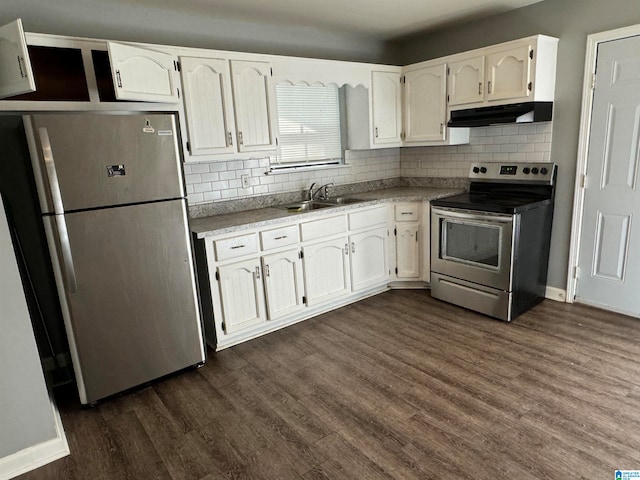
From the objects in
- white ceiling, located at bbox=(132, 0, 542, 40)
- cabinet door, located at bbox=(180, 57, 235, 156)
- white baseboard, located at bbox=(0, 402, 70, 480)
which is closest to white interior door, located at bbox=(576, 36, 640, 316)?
white ceiling, located at bbox=(132, 0, 542, 40)

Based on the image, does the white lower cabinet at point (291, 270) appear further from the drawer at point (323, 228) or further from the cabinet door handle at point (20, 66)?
the cabinet door handle at point (20, 66)

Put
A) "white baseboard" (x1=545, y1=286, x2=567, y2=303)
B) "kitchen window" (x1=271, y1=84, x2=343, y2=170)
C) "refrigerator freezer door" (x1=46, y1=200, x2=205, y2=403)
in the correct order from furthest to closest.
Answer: "kitchen window" (x1=271, y1=84, x2=343, y2=170) < "white baseboard" (x1=545, y1=286, x2=567, y2=303) < "refrigerator freezer door" (x1=46, y1=200, x2=205, y2=403)

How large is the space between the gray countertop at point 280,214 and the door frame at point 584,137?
102 cm

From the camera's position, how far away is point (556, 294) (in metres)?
3.66

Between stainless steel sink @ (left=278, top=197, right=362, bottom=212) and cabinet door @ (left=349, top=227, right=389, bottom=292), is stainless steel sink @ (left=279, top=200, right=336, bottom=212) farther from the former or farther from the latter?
cabinet door @ (left=349, top=227, right=389, bottom=292)

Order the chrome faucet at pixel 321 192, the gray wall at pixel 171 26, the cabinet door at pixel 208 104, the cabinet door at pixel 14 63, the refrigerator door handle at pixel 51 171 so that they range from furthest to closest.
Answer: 1. the chrome faucet at pixel 321 192
2. the cabinet door at pixel 208 104
3. the gray wall at pixel 171 26
4. the refrigerator door handle at pixel 51 171
5. the cabinet door at pixel 14 63

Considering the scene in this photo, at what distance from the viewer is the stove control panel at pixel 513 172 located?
3.51 metres

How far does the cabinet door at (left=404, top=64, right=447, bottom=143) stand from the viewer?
3875 millimetres

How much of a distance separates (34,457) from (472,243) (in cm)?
322

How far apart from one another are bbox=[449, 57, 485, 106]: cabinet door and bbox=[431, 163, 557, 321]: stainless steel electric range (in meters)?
0.67

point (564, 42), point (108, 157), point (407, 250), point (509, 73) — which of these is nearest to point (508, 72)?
point (509, 73)

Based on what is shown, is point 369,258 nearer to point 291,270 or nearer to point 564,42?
point 291,270

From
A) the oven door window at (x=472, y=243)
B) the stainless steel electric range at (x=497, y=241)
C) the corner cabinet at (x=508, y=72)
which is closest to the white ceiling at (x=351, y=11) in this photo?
the corner cabinet at (x=508, y=72)

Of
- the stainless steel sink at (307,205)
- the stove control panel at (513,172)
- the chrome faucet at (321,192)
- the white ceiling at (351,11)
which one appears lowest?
the stainless steel sink at (307,205)
